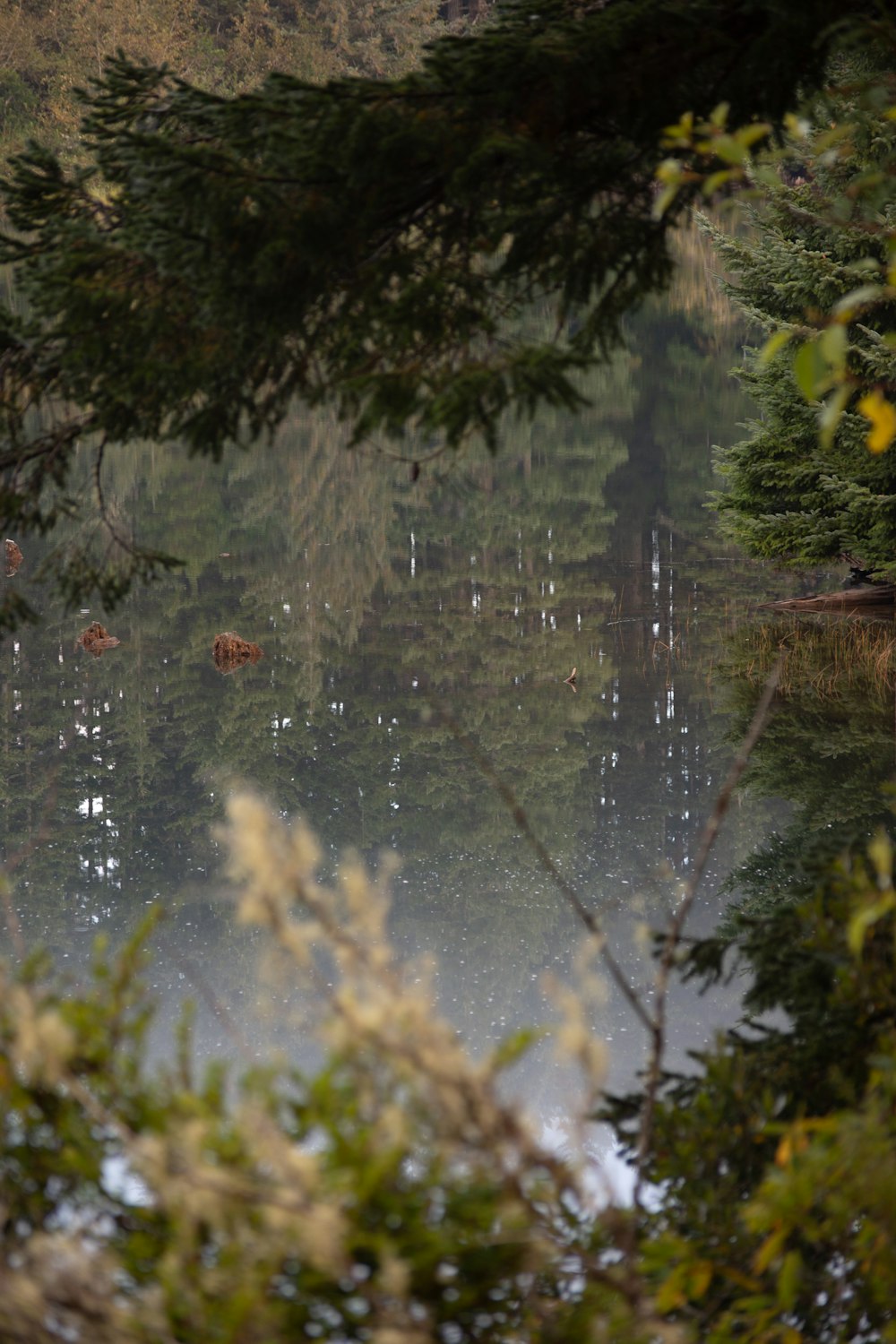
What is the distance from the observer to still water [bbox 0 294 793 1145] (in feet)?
25.3

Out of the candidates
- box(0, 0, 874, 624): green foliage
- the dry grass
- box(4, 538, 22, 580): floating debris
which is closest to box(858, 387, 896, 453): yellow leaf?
box(0, 0, 874, 624): green foliage

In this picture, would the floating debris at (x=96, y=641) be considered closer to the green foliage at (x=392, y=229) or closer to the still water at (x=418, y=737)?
the still water at (x=418, y=737)

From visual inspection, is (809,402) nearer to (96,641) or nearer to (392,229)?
(96,641)

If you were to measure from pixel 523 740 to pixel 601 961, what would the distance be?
428 centimetres

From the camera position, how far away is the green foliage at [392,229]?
3783 mm

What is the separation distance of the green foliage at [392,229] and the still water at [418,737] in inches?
19.0

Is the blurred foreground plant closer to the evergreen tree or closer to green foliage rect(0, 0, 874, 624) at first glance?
green foliage rect(0, 0, 874, 624)

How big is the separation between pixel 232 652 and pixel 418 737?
292cm

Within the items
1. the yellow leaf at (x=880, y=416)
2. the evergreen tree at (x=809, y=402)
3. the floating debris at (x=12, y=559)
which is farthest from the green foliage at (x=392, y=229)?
the floating debris at (x=12, y=559)

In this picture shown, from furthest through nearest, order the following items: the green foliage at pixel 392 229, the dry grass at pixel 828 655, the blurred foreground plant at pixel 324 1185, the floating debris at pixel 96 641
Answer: the floating debris at pixel 96 641 → the dry grass at pixel 828 655 → the green foliage at pixel 392 229 → the blurred foreground plant at pixel 324 1185

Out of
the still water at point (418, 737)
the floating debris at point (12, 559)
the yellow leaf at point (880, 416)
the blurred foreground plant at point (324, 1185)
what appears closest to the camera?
the blurred foreground plant at point (324, 1185)

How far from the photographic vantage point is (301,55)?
161ft

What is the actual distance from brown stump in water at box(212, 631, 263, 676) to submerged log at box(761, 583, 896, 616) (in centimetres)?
582

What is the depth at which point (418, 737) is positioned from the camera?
12133 millimetres
